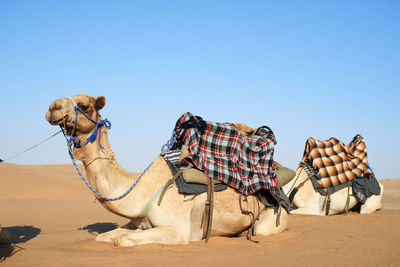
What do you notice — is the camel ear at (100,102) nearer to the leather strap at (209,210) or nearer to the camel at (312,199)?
the leather strap at (209,210)

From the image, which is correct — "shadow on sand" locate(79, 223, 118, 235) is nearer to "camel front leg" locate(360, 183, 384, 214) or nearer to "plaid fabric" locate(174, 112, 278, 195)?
"plaid fabric" locate(174, 112, 278, 195)

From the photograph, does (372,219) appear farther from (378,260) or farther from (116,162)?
(116,162)

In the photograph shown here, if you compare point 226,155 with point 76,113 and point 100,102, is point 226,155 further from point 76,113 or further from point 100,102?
point 76,113

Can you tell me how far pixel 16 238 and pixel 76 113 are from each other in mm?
A: 2573

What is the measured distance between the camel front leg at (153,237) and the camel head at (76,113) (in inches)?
57.3

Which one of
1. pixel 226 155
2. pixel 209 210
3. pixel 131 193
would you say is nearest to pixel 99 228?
pixel 131 193

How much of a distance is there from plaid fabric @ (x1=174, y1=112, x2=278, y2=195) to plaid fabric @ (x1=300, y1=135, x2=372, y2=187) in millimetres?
3255

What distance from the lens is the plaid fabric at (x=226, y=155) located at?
19.0ft

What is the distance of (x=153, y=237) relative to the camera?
504 centimetres

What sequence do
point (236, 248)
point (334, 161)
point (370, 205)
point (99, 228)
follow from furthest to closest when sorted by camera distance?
point (370, 205)
point (334, 161)
point (99, 228)
point (236, 248)

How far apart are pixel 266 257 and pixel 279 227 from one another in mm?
1905

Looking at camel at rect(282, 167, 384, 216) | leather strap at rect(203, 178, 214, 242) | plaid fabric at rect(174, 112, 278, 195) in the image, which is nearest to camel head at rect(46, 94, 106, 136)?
plaid fabric at rect(174, 112, 278, 195)

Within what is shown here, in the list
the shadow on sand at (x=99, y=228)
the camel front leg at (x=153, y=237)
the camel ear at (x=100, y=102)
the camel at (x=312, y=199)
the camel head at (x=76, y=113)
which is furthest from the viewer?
the camel at (x=312, y=199)

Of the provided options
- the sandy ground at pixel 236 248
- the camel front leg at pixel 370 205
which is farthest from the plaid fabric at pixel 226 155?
the camel front leg at pixel 370 205
